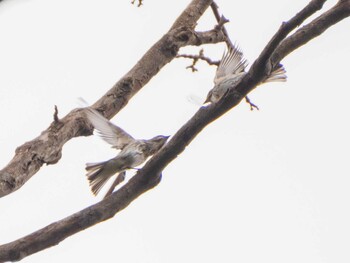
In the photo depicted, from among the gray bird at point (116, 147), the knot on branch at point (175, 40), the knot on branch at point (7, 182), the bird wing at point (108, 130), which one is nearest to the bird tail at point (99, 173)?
the gray bird at point (116, 147)

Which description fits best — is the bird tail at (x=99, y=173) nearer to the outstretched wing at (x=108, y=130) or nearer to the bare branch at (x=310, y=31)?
the outstretched wing at (x=108, y=130)

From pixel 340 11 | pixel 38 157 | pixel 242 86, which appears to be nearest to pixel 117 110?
pixel 38 157

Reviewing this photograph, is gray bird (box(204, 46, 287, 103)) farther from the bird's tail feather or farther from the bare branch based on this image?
the bare branch

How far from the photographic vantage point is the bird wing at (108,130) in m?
2.14

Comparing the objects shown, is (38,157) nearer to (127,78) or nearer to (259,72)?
(127,78)

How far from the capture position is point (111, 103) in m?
2.30

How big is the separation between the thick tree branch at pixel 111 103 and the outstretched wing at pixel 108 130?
0.11 feet

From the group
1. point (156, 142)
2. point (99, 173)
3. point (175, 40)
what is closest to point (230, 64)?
point (175, 40)

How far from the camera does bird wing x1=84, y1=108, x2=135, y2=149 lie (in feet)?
7.02

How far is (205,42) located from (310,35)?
44.2 inches

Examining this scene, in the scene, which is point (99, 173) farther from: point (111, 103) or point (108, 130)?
point (111, 103)

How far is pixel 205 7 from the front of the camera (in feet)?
9.09

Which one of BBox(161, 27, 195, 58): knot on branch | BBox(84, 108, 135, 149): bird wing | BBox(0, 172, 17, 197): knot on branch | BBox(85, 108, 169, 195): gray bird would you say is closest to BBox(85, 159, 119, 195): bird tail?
BBox(85, 108, 169, 195): gray bird

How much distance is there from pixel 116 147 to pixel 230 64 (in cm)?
70
